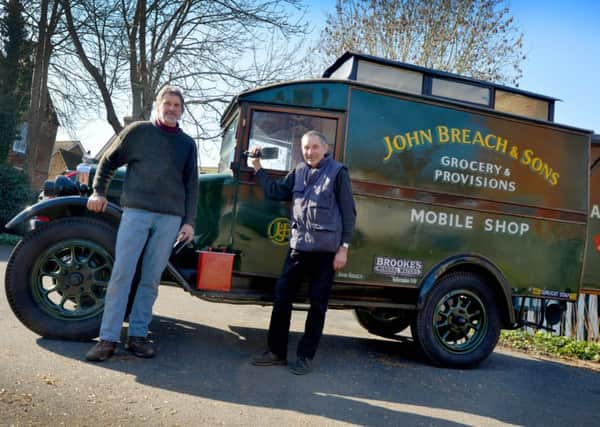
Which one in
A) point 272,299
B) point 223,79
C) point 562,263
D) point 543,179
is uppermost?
point 223,79

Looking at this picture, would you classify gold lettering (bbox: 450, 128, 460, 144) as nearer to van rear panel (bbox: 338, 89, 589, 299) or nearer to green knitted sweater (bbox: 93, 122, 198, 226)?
van rear panel (bbox: 338, 89, 589, 299)

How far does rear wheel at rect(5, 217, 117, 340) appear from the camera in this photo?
3.81 metres

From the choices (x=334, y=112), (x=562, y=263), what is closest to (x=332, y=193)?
(x=334, y=112)

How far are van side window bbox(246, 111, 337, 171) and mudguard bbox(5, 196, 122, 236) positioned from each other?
137 cm

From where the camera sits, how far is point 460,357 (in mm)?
4754

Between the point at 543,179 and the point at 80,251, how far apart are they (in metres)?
4.62

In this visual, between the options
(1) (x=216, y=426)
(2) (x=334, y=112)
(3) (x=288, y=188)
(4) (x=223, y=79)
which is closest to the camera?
(1) (x=216, y=426)

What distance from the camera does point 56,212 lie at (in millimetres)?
4055

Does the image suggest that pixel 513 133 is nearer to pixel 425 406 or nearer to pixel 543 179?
pixel 543 179

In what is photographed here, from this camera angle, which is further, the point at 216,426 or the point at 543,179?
the point at 543,179

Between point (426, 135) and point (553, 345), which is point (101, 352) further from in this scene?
point (553, 345)

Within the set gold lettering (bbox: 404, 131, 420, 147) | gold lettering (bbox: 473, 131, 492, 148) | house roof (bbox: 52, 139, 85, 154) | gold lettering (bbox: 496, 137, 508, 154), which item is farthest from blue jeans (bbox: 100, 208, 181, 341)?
house roof (bbox: 52, 139, 85, 154)

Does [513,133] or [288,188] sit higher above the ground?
[513,133]

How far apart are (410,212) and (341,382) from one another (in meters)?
1.79
